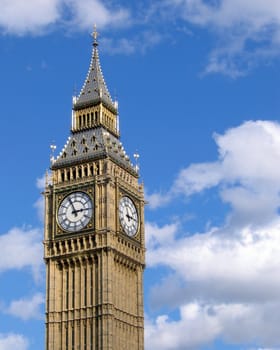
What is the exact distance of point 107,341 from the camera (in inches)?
3770

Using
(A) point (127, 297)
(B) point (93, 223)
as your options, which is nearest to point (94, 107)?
(B) point (93, 223)

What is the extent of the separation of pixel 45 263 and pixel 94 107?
18375mm

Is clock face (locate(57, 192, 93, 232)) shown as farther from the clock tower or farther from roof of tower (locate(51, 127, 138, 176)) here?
roof of tower (locate(51, 127, 138, 176))

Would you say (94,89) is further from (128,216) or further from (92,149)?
(128,216)

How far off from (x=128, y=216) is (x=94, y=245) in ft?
19.8

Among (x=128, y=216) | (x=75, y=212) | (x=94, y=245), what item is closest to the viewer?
(x=94, y=245)

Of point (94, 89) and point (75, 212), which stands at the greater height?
point (94, 89)

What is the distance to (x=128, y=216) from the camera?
104m

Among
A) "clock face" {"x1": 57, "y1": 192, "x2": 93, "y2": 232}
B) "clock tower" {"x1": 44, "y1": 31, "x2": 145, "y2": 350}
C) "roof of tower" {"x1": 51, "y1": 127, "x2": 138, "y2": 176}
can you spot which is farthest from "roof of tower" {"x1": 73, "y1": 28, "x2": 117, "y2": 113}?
"clock face" {"x1": 57, "y1": 192, "x2": 93, "y2": 232}

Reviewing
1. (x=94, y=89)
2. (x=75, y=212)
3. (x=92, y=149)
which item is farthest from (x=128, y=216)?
(x=94, y=89)

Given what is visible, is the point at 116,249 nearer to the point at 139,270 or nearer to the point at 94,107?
the point at 139,270

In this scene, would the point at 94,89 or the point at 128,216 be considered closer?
the point at 128,216

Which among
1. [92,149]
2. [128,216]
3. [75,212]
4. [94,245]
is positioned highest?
[92,149]

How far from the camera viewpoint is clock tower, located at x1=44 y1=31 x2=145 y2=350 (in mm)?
98250
